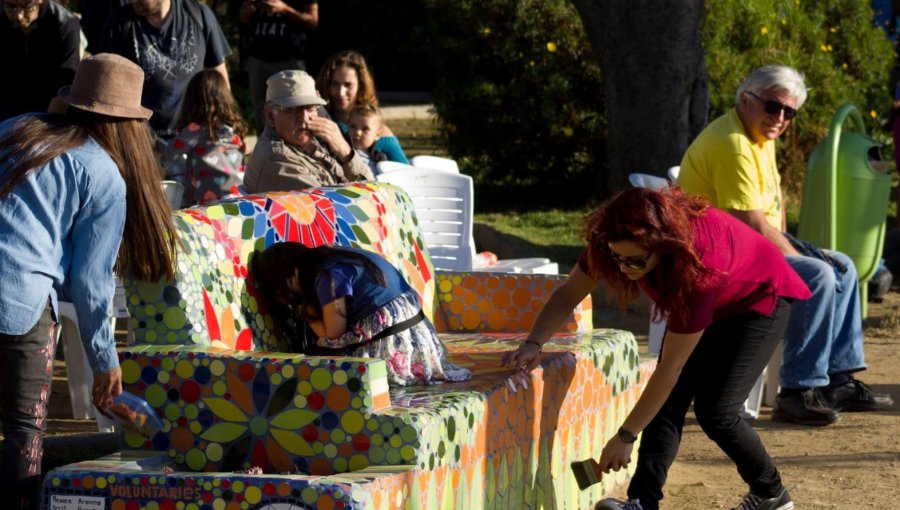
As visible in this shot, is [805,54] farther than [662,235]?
Yes

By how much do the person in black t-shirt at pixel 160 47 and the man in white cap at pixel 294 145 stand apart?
162 centimetres

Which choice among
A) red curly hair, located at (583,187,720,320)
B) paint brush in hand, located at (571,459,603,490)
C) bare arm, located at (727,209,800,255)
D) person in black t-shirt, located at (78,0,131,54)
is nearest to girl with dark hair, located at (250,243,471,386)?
paint brush in hand, located at (571,459,603,490)

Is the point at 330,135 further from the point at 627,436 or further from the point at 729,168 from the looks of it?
the point at 627,436

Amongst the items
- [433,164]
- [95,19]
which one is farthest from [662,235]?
[95,19]

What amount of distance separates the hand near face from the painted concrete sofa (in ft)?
3.48

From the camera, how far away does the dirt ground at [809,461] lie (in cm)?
536

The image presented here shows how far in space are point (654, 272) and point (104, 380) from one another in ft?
5.54

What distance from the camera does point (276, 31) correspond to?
9.99 metres

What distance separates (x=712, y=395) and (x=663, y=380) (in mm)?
401

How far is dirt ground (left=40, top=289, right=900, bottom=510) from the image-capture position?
5.36m

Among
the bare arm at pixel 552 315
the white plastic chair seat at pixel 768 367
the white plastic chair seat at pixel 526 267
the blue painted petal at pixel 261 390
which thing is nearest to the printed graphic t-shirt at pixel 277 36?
the white plastic chair seat at pixel 526 267

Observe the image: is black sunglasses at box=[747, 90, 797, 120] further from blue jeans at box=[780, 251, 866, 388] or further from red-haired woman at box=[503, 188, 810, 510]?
red-haired woman at box=[503, 188, 810, 510]

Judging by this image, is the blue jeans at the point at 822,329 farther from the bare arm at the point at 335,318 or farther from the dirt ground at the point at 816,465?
the bare arm at the point at 335,318

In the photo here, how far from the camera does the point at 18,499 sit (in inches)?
158
